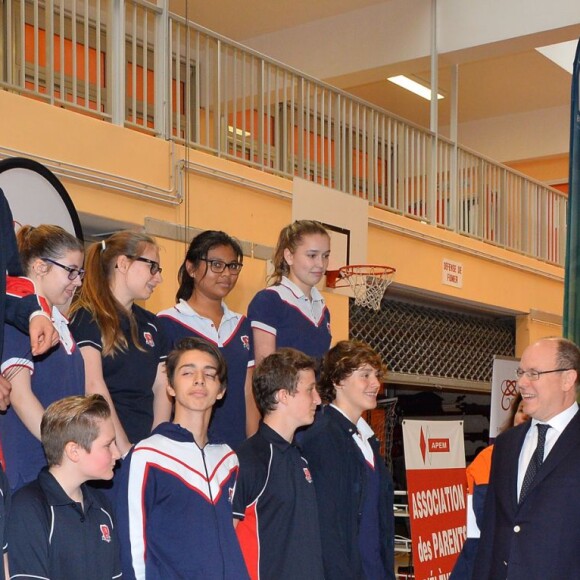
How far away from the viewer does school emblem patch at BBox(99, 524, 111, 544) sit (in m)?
3.11

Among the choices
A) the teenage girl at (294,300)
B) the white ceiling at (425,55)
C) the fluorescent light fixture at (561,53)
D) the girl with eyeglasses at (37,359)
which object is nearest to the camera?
the girl with eyeglasses at (37,359)

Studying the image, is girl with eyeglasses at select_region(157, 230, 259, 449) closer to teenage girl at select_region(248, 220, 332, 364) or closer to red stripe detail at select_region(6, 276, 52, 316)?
teenage girl at select_region(248, 220, 332, 364)

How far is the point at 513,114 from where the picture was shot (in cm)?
1502

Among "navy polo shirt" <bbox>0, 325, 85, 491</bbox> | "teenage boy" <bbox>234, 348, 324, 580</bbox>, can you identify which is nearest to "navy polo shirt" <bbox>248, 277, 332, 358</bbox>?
"teenage boy" <bbox>234, 348, 324, 580</bbox>

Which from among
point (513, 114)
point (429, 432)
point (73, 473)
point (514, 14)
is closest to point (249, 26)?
point (514, 14)

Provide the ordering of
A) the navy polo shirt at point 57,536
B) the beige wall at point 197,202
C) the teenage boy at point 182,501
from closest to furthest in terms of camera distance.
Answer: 1. the navy polo shirt at point 57,536
2. the teenage boy at point 182,501
3. the beige wall at point 197,202

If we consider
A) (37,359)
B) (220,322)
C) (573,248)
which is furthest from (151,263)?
(573,248)

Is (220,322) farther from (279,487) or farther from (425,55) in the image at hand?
(425,55)

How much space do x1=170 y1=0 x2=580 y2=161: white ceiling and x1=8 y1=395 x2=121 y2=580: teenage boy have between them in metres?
7.50

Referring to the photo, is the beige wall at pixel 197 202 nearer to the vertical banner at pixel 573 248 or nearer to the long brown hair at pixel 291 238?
the long brown hair at pixel 291 238

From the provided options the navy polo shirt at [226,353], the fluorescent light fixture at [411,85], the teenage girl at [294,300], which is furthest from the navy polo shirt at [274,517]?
the fluorescent light fixture at [411,85]

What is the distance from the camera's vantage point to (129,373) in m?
3.74

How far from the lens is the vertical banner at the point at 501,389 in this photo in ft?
24.2

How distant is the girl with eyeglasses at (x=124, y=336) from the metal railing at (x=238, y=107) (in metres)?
2.87
